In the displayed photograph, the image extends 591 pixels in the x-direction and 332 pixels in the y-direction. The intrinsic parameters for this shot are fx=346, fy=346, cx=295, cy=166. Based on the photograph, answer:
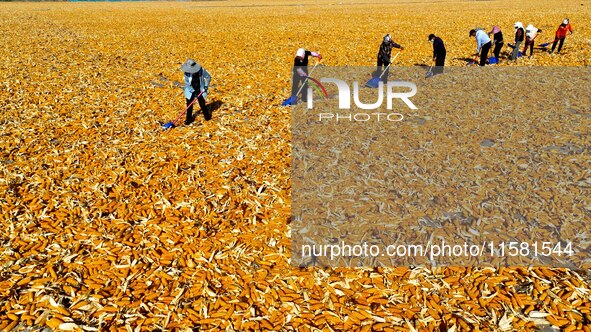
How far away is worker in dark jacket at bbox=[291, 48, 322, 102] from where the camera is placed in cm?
1108

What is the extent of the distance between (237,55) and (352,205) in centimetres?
1496

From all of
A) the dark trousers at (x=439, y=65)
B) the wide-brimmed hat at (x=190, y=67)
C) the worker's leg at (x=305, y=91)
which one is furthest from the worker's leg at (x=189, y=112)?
the dark trousers at (x=439, y=65)

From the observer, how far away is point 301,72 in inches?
444

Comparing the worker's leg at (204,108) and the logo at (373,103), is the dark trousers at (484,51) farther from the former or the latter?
the worker's leg at (204,108)

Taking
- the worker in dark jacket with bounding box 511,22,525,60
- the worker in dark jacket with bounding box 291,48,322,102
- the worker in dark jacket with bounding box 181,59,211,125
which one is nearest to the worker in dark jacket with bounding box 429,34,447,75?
the worker in dark jacket with bounding box 511,22,525,60

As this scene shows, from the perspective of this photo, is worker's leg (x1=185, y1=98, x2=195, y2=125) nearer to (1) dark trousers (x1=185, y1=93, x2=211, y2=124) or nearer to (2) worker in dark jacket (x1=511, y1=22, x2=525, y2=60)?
(1) dark trousers (x1=185, y1=93, x2=211, y2=124)

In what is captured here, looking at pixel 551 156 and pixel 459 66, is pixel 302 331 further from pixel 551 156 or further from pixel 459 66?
pixel 459 66

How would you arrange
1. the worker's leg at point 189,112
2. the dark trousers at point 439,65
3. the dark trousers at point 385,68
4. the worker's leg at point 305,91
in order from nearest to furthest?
1. the worker's leg at point 189,112
2. the worker's leg at point 305,91
3. the dark trousers at point 385,68
4. the dark trousers at point 439,65

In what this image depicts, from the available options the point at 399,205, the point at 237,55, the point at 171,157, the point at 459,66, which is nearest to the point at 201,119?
the point at 171,157

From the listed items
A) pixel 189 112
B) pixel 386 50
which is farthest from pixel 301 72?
pixel 189 112

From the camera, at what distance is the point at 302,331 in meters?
4.25

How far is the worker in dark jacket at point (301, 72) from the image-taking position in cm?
1108

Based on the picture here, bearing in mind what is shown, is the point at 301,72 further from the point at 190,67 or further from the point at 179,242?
the point at 179,242

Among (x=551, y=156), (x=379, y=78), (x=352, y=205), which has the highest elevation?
(x=379, y=78)
